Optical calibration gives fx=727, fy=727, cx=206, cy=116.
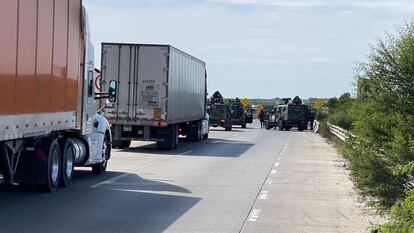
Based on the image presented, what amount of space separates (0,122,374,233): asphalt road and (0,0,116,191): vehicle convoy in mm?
541

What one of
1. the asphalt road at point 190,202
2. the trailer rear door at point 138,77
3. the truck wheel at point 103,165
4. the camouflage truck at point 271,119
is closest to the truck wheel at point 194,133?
the trailer rear door at point 138,77

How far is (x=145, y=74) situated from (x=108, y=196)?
1446 cm

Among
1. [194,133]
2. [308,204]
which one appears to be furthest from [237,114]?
[308,204]

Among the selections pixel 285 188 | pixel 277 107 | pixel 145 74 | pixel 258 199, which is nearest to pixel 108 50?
pixel 145 74

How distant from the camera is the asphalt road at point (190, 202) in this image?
10.7 meters

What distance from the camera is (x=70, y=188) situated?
1496 cm

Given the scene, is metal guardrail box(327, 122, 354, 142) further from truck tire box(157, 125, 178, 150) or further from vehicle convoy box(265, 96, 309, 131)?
vehicle convoy box(265, 96, 309, 131)

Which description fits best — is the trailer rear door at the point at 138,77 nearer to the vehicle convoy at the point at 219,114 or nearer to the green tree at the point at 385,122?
the green tree at the point at 385,122

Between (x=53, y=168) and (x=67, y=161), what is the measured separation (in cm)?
107

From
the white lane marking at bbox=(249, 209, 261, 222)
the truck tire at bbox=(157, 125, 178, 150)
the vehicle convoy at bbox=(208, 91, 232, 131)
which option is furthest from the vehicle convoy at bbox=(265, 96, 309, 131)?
the white lane marking at bbox=(249, 209, 261, 222)

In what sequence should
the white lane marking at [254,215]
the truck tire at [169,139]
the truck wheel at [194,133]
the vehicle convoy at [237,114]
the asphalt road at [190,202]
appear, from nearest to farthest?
the asphalt road at [190,202], the white lane marking at [254,215], the truck tire at [169,139], the truck wheel at [194,133], the vehicle convoy at [237,114]

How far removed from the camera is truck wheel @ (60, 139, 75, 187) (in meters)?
14.9

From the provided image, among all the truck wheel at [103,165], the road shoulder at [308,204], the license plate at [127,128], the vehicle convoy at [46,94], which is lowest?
the road shoulder at [308,204]

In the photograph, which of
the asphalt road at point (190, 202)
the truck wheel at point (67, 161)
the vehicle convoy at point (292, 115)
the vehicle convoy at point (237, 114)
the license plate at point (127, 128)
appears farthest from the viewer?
the vehicle convoy at point (237, 114)
